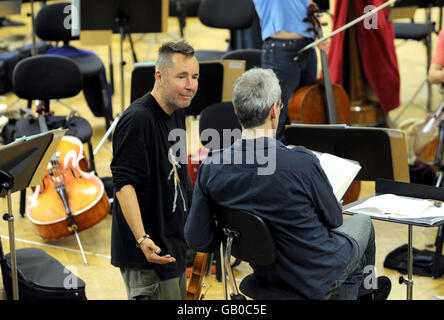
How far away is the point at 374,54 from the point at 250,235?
3.53m

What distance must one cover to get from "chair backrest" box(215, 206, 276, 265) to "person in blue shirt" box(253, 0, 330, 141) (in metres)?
2.05

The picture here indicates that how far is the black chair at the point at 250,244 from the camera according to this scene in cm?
248

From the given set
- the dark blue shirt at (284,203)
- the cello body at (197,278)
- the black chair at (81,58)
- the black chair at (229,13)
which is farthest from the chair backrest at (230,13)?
the dark blue shirt at (284,203)

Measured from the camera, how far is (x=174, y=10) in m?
8.67

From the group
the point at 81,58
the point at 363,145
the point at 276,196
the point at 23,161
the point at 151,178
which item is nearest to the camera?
the point at 276,196

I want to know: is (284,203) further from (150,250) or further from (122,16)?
(122,16)

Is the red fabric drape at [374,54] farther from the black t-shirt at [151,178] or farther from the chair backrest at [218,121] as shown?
the black t-shirt at [151,178]

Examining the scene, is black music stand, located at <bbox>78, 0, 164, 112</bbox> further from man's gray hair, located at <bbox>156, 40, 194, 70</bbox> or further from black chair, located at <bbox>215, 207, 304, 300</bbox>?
black chair, located at <bbox>215, 207, 304, 300</bbox>

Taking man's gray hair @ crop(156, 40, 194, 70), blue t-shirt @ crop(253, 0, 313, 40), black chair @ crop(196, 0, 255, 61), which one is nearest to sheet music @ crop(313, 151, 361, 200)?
man's gray hair @ crop(156, 40, 194, 70)

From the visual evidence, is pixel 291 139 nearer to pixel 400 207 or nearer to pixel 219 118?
pixel 400 207

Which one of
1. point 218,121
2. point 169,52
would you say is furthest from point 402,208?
point 218,121

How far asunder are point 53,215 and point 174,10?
488cm

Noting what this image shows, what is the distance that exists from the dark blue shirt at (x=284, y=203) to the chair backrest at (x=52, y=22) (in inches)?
154

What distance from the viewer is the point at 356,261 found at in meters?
2.70
